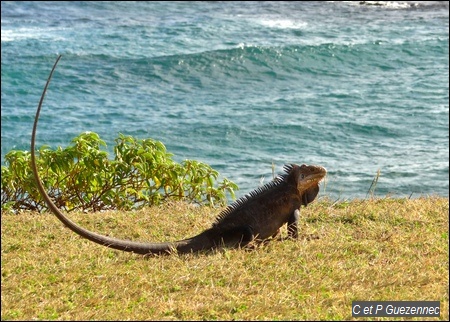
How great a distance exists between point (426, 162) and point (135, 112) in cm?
549

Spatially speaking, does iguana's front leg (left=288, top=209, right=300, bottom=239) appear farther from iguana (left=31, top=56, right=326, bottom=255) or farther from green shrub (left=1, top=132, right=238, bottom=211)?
green shrub (left=1, top=132, right=238, bottom=211)

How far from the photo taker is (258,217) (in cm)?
568

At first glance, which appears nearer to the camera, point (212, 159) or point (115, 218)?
point (115, 218)

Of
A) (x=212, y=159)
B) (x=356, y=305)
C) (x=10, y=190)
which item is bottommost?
(x=212, y=159)

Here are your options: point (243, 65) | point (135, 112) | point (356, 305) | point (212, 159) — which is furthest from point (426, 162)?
point (356, 305)

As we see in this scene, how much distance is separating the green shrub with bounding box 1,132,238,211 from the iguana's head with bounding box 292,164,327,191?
134cm

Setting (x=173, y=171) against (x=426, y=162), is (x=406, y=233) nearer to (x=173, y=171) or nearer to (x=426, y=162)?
(x=173, y=171)

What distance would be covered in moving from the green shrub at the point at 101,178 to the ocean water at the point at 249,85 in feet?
9.57

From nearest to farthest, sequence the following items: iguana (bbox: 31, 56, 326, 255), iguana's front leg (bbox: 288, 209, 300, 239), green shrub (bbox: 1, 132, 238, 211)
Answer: iguana (bbox: 31, 56, 326, 255) → iguana's front leg (bbox: 288, 209, 300, 239) → green shrub (bbox: 1, 132, 238, 211)

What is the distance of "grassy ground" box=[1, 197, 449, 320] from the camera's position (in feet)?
14.1

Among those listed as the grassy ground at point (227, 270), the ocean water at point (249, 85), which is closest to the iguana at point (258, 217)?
the grassy ground at point (227, 270)

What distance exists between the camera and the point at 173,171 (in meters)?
7.29

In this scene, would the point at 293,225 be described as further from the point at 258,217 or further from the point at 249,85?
the point at 249,85

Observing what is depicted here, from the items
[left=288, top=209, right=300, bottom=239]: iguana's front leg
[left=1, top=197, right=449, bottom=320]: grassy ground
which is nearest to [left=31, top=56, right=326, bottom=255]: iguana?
[left=288, top=209, right=300, bottom=239]: iguana's front leg
